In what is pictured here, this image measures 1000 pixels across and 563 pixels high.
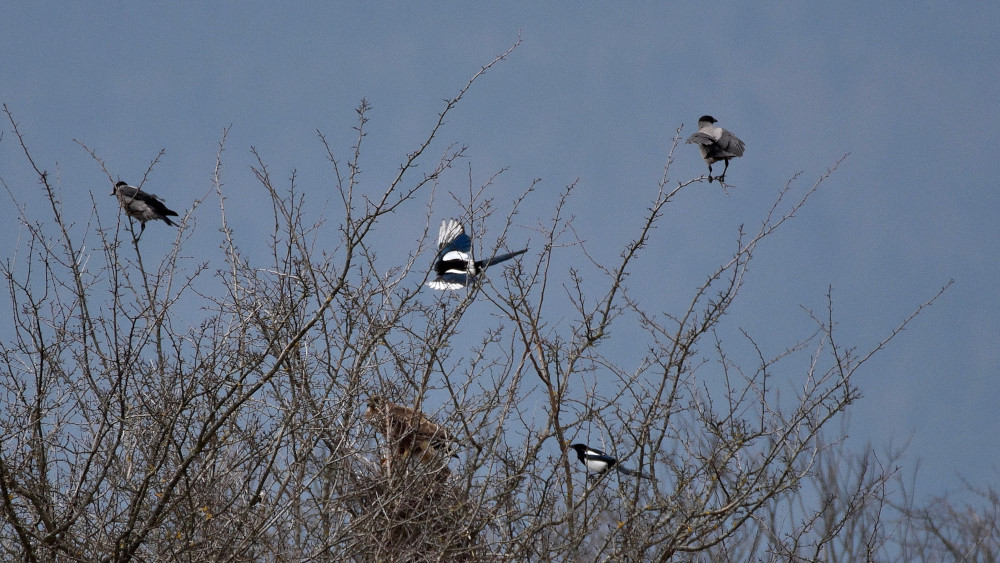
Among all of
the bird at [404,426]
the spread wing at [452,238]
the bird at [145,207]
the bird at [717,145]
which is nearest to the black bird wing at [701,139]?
the bird at [717,145]

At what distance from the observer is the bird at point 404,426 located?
16.5 feet

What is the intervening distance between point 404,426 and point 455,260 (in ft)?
4.65

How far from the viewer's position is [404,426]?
5.34 metres

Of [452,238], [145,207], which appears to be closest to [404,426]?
[452,238]

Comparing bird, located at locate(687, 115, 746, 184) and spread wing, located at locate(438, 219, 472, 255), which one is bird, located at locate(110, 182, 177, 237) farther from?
bird, located at locate(687, 115, 746, 184)

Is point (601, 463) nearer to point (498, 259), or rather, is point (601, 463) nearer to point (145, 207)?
point (498, 259)

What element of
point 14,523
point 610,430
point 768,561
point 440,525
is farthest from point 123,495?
point 768,561

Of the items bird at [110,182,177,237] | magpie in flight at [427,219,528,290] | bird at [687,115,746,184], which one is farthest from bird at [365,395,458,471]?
bird at [687,115,746,184]

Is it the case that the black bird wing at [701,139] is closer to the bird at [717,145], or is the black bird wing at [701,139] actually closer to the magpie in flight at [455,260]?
the bird at [717,145]

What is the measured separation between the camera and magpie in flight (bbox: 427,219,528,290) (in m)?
5.53

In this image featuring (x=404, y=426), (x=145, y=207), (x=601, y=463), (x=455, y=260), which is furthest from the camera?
(x=145, y=207)

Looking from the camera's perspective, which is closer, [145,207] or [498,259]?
[498,259]

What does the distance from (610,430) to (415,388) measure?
1.15m

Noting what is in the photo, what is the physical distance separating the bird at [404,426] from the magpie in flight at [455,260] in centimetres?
76
